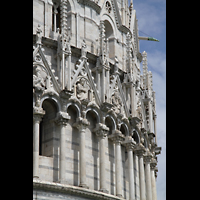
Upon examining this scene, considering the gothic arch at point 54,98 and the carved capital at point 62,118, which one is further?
the carved capital at point 62,118

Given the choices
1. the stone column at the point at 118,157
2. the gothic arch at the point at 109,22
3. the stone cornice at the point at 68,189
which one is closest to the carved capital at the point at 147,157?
the stone column at the point at 118,157

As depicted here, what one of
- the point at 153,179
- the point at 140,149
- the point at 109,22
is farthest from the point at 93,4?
the point at 153,179

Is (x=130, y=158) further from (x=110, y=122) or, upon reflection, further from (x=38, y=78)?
(x=38, y=78)

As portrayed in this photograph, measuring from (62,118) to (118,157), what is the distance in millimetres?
3548

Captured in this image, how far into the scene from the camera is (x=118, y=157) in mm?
22062

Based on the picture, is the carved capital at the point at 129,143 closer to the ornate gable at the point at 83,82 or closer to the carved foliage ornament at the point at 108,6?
the ornate gable at the point at 83,82

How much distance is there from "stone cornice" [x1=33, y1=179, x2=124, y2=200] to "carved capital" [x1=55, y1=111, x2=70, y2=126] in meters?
2.54

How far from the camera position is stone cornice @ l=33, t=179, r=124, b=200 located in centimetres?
1795

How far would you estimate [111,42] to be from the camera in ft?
82.6

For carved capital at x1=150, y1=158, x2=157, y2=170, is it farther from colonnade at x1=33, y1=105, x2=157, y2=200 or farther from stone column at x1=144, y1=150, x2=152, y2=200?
stone column at x1=144, y1=150, x2=152, y2=200

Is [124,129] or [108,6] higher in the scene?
[108,6]

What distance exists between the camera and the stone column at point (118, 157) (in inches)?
852
